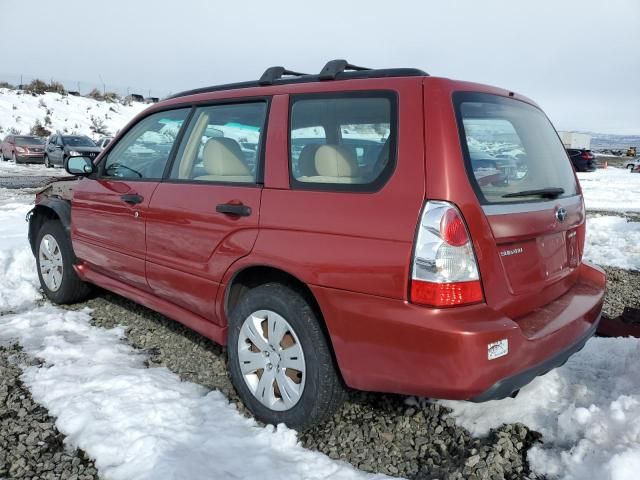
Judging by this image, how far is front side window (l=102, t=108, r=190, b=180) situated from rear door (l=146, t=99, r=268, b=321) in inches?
7.7

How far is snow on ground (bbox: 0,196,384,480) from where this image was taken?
2523 millimetres

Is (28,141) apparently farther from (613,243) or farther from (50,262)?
(613,243)

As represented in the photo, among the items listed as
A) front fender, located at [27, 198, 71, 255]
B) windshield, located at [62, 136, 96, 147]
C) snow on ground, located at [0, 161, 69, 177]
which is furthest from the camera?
windshield, located at [62, 136, 96, 147]

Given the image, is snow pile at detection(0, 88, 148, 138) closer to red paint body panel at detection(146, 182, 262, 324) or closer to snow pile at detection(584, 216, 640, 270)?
snow pile at detection(584, 216, 640, 270)

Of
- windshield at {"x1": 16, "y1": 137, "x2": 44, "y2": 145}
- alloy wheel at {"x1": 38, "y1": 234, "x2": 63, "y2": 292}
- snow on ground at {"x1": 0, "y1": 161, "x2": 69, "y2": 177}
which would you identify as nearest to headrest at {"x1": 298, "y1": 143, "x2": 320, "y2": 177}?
alloy wheel at {"x1": 38, "y1": 234, "x2": 63, "y2": 292}

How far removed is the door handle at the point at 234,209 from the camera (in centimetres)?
288

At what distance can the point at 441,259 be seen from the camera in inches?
87.7

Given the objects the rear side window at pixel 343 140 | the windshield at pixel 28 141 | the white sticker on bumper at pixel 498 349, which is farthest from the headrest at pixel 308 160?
the windshield at pixel 28 141

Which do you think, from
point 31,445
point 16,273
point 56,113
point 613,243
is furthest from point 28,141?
point 31,445

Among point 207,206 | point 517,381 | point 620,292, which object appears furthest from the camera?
point 620,292

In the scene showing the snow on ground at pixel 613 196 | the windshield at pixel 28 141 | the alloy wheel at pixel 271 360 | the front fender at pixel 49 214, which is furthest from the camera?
the windshield at pixel 28 141

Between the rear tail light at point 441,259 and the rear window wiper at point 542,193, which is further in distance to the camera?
the rear window wiper at point 542,193

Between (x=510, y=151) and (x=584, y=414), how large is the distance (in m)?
1.34

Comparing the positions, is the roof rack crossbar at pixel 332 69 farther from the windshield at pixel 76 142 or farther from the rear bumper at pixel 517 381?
the windshield at pixel 76 142
